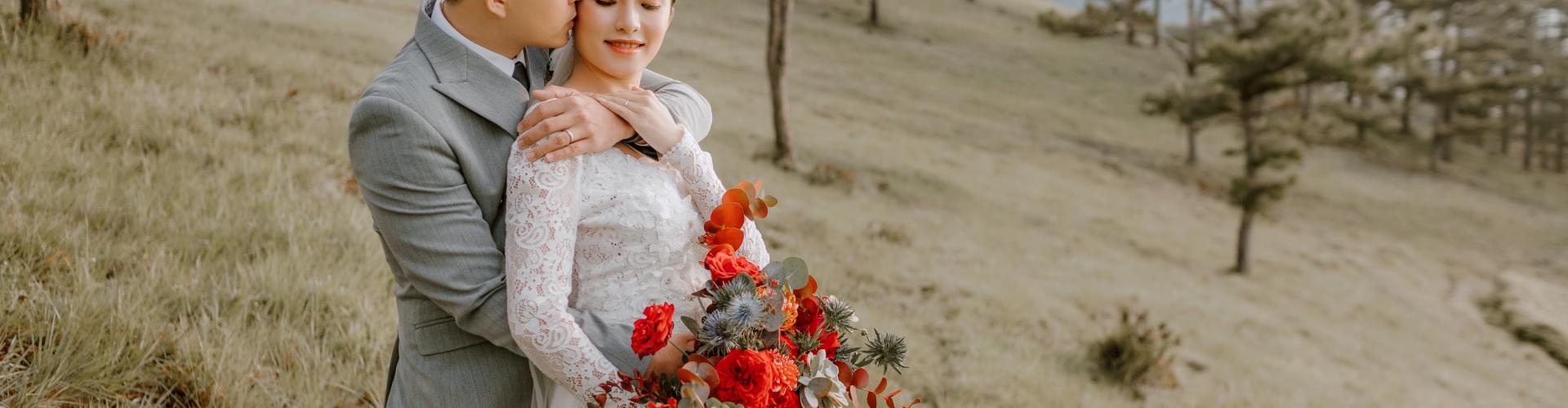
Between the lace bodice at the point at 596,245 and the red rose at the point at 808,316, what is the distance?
207mm

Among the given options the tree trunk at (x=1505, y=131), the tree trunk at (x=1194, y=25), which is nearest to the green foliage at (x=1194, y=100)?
the tree trunk at (x=1194, y=25)

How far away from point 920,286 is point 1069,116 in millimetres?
22094

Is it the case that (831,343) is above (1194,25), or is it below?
below

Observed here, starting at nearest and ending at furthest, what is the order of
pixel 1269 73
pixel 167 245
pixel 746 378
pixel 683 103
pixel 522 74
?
pixel 746 378, pixel 522 74, pixel 683 103, pixel 167 245, pixel 1269 73

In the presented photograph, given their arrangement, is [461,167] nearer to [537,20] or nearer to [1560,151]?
[537,20]

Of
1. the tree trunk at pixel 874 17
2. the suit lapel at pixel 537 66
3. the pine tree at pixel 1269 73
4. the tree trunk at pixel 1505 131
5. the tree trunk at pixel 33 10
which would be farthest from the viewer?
the tree trunk at pixel 874 17

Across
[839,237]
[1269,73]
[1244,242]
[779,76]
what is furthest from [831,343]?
[1269,73]

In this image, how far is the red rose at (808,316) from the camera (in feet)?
6.40

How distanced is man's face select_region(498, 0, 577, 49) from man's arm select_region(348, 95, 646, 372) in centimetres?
33

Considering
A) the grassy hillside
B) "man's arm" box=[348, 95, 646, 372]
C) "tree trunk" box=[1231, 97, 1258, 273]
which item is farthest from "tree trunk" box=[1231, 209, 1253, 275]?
"man's arm" box=[348, 95, 646, 372]

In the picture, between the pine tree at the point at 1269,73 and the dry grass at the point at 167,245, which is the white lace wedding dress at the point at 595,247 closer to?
the dry grass at the point at 167,245

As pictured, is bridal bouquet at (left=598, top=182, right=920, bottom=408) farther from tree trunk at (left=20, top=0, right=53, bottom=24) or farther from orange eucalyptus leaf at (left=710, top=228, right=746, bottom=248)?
tree trunk at (left=20, top=0, right=53, bottom=24)

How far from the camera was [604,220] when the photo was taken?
1.82 m

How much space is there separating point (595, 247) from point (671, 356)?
0.31 metres
